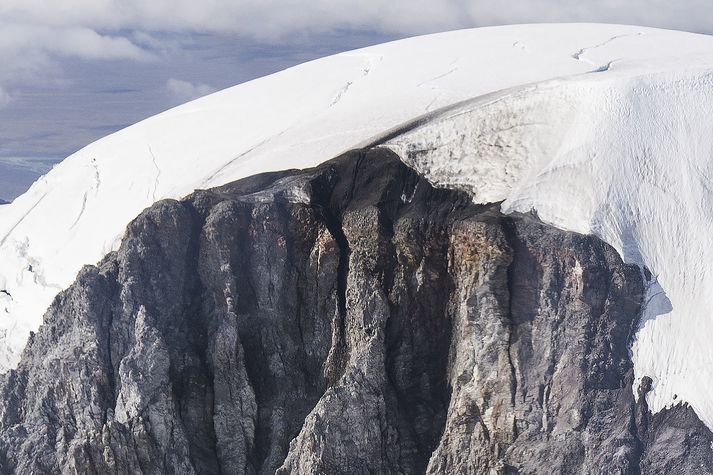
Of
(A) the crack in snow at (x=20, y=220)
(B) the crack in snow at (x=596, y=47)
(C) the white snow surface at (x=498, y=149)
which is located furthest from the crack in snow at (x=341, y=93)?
(A) the crack in snow at (x=20, y=220)

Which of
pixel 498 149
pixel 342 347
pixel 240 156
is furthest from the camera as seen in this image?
pixel 240 156

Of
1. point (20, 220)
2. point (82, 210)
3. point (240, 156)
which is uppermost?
point (240, 156)

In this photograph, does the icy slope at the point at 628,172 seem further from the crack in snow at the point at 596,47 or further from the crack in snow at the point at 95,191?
the crack in snow at the point at 95,191

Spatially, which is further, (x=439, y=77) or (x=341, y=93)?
Result: (x=341, y=93)

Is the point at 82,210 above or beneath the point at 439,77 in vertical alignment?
beneath

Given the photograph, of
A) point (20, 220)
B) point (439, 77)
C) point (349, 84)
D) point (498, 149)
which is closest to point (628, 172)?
point (498, 149)

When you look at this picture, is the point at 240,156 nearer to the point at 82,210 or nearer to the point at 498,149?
the point at 82,210

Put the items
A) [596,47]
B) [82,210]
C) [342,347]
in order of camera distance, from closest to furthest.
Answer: [342,347], [82,210], [596,47]
